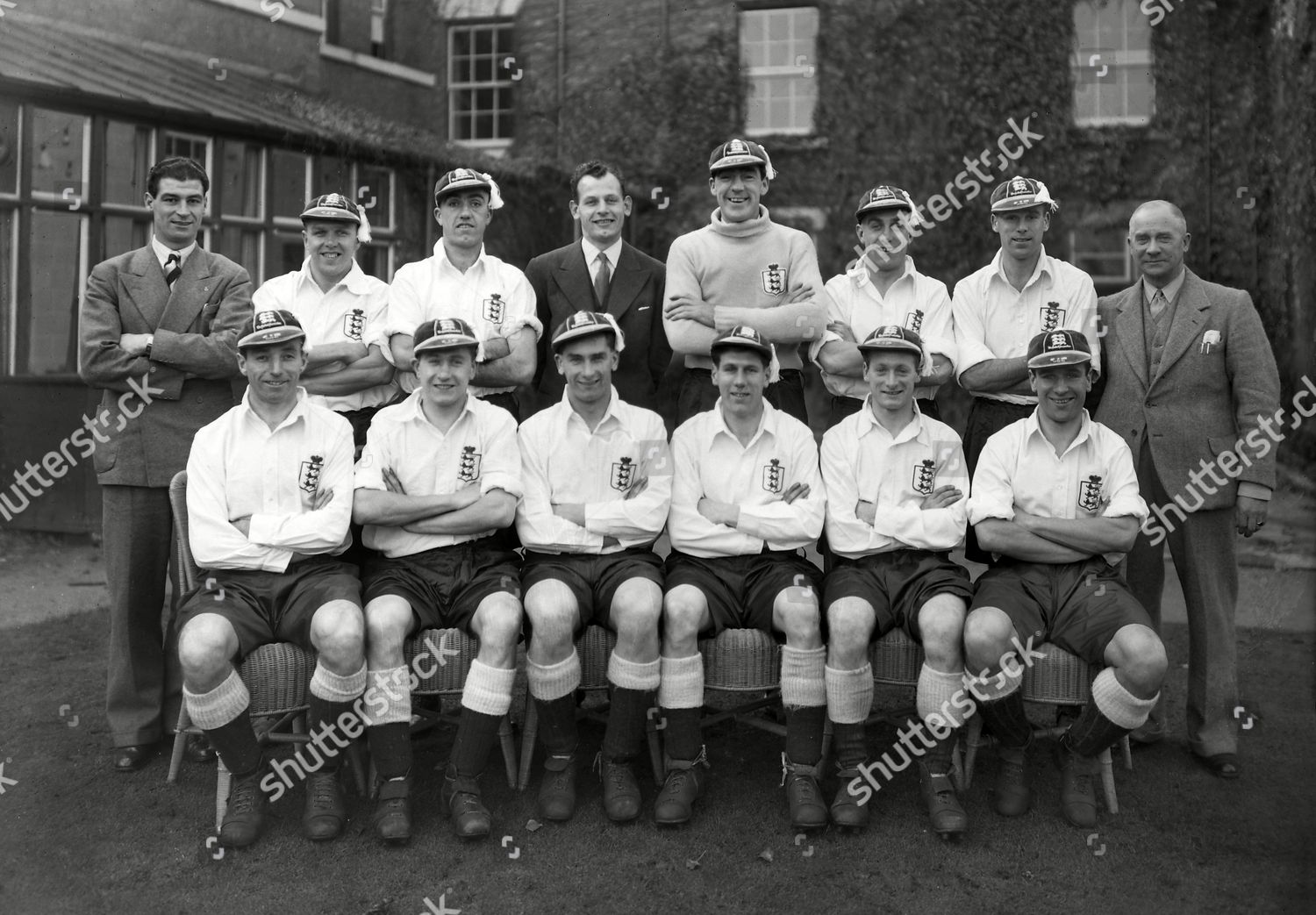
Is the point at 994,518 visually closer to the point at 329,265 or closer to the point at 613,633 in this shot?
the point at 613,633

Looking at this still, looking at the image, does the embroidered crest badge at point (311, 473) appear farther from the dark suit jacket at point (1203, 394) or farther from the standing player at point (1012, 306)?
the dark suit jacket at point (1203, 394)

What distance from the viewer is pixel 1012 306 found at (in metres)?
5.19

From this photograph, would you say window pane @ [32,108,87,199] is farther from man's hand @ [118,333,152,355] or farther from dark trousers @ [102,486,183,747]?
dark trousers @ [102,486,183,747]

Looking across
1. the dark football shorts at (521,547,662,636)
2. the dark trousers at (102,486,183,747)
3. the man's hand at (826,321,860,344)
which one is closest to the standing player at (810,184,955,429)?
the man's hand at (826,321,860,344)

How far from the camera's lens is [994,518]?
4.59m

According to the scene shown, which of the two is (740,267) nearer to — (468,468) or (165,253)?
(468,468)

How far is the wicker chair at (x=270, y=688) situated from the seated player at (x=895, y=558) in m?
1.89

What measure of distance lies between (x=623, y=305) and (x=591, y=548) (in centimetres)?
124

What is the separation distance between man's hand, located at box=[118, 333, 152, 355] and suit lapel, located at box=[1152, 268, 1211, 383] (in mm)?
4204

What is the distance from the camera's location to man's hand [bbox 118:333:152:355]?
16.2 feet

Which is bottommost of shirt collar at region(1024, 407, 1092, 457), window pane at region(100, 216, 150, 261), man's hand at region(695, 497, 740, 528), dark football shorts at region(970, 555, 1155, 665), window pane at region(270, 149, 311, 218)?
dark football shorts at region(970, 555, 1155, 665)

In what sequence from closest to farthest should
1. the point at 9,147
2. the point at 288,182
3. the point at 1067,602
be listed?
the point at 1067,602, the point at 9,147, the point at 288,182

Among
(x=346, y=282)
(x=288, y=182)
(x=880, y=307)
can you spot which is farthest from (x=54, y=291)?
(x=880, y=307)

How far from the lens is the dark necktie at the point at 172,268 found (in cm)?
515
